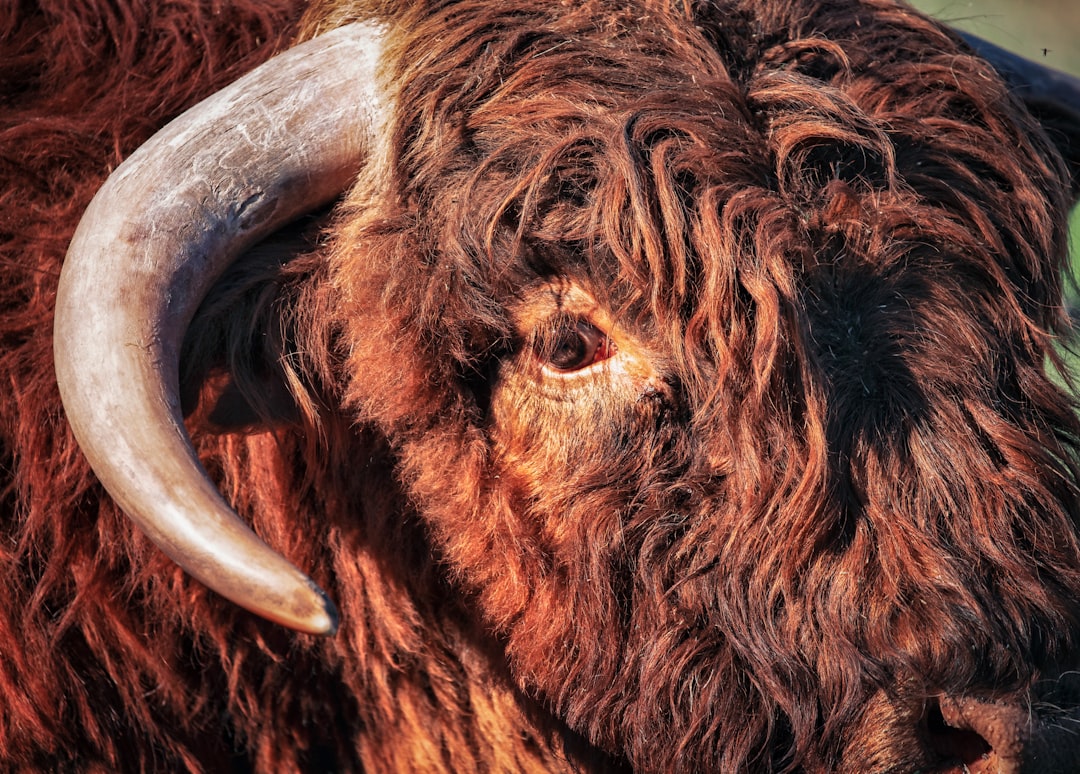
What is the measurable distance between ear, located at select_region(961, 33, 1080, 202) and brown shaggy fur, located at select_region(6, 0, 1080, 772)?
19.4 inches

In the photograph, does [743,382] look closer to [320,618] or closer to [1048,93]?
[320,618]

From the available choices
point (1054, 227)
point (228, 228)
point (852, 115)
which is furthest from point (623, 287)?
point (1054, 227)

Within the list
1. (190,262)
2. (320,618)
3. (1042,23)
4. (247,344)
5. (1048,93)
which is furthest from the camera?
(1042,23)

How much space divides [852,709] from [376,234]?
135cm

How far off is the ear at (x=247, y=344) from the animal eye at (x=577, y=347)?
1.98 feet

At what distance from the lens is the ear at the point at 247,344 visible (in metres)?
2.32

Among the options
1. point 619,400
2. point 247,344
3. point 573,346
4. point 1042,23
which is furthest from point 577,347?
point 1042,23

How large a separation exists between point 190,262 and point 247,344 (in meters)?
0.28

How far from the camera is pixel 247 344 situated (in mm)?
2404

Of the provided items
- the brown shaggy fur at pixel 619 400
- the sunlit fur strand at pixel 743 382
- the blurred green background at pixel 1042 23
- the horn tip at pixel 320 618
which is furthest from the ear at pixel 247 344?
the blurred green background at pixel 1042 23

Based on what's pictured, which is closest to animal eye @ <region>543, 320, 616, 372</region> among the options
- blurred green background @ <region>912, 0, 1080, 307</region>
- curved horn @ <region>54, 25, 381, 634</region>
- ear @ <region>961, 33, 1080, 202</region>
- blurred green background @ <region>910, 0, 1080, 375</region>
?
curved horn @ <region>54, 25, 381, 634</region>

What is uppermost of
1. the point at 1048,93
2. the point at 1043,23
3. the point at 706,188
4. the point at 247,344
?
the point at 706,188

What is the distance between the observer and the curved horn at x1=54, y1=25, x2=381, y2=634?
1.84m

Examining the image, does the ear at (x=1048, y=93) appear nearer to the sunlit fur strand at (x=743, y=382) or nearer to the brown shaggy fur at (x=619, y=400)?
the brown shaggy fur at (x=619, y=400)
